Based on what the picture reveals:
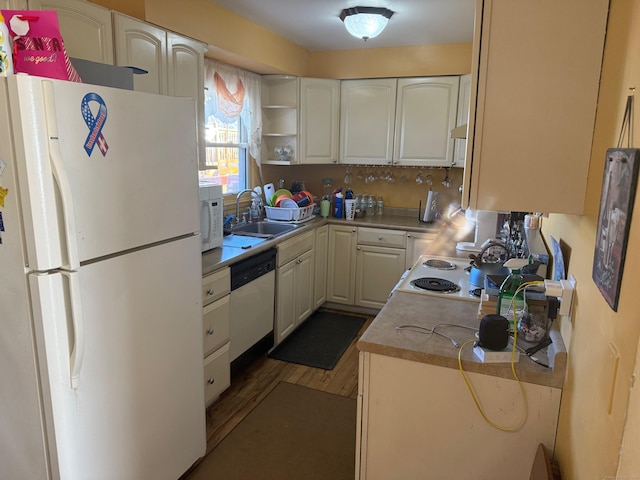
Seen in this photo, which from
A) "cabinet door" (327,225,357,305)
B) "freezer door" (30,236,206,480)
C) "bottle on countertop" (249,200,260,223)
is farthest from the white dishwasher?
"cabinet door" (327,225,357,305)

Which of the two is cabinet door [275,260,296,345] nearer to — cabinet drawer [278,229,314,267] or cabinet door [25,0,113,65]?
cabinet drawer [278,229,314,267]

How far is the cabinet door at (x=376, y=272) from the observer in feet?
12.9

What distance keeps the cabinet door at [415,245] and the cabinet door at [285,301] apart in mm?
1046

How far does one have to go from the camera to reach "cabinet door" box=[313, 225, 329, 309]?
3.93 m

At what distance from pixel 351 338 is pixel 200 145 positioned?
189cm

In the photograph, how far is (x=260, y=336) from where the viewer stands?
3.11m

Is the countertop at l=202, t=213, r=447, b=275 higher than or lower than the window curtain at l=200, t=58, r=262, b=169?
lower

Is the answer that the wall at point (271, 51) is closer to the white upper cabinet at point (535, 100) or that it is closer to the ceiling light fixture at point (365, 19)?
the ceiling light fixture at point (365, 19)

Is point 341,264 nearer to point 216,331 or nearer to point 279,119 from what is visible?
point 279,119

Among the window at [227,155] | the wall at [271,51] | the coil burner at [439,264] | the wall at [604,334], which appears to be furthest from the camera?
the window at [227,155]

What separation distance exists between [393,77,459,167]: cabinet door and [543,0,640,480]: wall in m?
2.41

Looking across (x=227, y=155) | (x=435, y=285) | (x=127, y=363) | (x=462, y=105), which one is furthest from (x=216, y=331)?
(x=462, y=105)

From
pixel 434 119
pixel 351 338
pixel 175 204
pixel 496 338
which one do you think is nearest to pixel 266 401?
pixel 351 338

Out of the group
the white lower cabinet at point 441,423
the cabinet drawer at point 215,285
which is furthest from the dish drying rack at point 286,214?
the white lower cabinet at point 441,423
